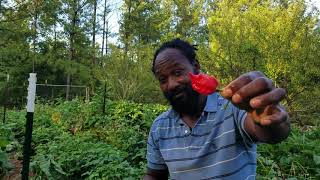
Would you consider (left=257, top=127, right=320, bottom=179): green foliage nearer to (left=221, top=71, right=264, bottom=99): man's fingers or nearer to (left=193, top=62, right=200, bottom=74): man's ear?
(left=193, top=62, right=200, bottom=74): man's ear

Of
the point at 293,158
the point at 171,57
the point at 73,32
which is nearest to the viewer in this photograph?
the point at 171,57

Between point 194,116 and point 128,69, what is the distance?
15025 millimetres

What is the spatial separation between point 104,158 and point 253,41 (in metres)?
9.56

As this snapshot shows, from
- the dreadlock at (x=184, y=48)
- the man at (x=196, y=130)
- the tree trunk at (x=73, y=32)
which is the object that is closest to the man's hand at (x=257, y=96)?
the man at (x=196, y=130)

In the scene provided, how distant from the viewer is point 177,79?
1.75 m

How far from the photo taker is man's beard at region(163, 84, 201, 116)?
68.7 inches

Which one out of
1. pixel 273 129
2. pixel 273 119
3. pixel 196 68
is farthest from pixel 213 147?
pixel 273 119

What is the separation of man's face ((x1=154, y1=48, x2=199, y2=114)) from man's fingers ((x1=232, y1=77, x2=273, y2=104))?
67 cm

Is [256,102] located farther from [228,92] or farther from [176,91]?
[176,91]

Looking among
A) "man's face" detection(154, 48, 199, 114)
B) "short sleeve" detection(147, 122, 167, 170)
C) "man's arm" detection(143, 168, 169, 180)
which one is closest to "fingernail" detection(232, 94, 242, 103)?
"man's face" detection(154, 48, 199, 114)

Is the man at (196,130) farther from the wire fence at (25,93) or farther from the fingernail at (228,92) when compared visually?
the wire fence at (25,93)

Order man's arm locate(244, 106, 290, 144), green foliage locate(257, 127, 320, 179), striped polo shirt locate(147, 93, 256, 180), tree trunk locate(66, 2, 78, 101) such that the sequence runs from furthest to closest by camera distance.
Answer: tree trunk locate(66, 2, 78, 101) < green foliage locate(257, 127, 320, 179) < striped polo shirt locate(147, 93, 256, 180) < man's arm locate(244, 106, 290, 144)

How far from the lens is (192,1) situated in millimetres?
28828

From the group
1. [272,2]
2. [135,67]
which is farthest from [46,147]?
[272,2]
